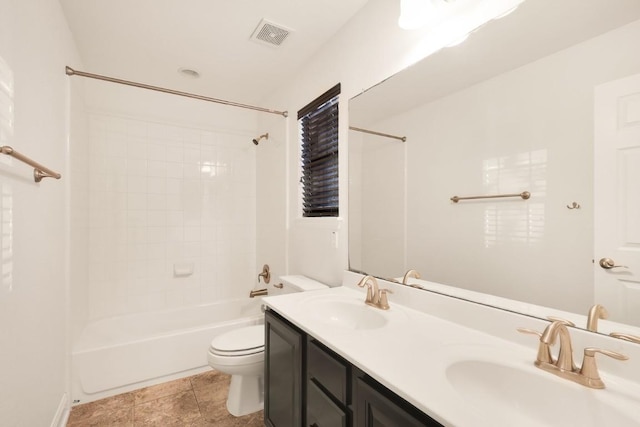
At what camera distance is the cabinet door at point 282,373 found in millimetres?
1191

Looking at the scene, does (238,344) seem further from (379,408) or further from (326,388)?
(379,408)

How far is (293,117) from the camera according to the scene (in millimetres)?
2395

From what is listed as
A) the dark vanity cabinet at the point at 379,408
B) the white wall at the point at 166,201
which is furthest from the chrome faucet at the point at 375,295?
the white wall at the point at 166,201

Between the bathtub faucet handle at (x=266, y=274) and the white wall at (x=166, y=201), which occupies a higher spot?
the white wall at (x=166, y=201)

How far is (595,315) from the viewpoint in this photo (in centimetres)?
78

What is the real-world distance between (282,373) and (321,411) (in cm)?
36

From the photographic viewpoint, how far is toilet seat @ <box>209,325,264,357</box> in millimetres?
1698

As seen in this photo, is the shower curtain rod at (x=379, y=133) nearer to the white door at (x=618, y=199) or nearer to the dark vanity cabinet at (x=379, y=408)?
the white door at (x=618, y=199)

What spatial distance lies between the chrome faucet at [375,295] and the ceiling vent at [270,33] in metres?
1.66

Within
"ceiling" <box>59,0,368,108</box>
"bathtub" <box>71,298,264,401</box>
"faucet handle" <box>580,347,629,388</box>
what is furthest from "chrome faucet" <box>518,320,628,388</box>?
"bathtub" <box>71,298,264,401</box>

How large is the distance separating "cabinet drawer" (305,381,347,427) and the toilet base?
822mm

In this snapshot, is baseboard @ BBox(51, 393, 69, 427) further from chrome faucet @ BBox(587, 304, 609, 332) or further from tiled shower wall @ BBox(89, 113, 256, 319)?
chrome faucet @ BBox(587, 304, 609, 332)

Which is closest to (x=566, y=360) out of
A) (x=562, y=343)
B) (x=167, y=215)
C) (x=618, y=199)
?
(x=562, y=343)

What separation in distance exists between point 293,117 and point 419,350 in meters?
2.03
